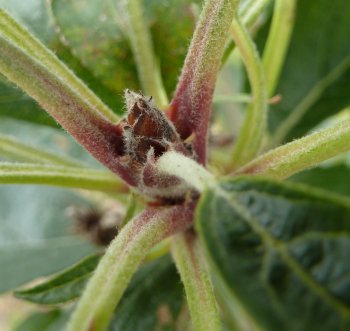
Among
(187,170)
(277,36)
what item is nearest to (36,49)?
(187,170)

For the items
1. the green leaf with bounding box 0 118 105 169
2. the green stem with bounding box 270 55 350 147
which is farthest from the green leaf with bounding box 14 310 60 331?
the green stem with bounding box 270 55 350 147

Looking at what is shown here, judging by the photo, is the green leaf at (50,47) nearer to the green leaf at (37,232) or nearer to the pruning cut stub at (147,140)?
the pruning cut stub at (147,140)

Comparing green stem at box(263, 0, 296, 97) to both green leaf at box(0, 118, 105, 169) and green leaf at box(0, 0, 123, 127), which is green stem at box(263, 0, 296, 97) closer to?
green leaf at box(0, 0, 123, 127)

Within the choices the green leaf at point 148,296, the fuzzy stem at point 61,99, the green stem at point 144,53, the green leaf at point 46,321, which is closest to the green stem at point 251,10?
the green stem at point 144,53

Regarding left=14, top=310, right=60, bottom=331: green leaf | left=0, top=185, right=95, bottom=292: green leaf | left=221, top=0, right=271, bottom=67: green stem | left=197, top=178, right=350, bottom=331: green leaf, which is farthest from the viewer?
left=14, top=310, right=60, bottom=331: green leaf

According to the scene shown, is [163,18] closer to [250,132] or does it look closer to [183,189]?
[250,132]
